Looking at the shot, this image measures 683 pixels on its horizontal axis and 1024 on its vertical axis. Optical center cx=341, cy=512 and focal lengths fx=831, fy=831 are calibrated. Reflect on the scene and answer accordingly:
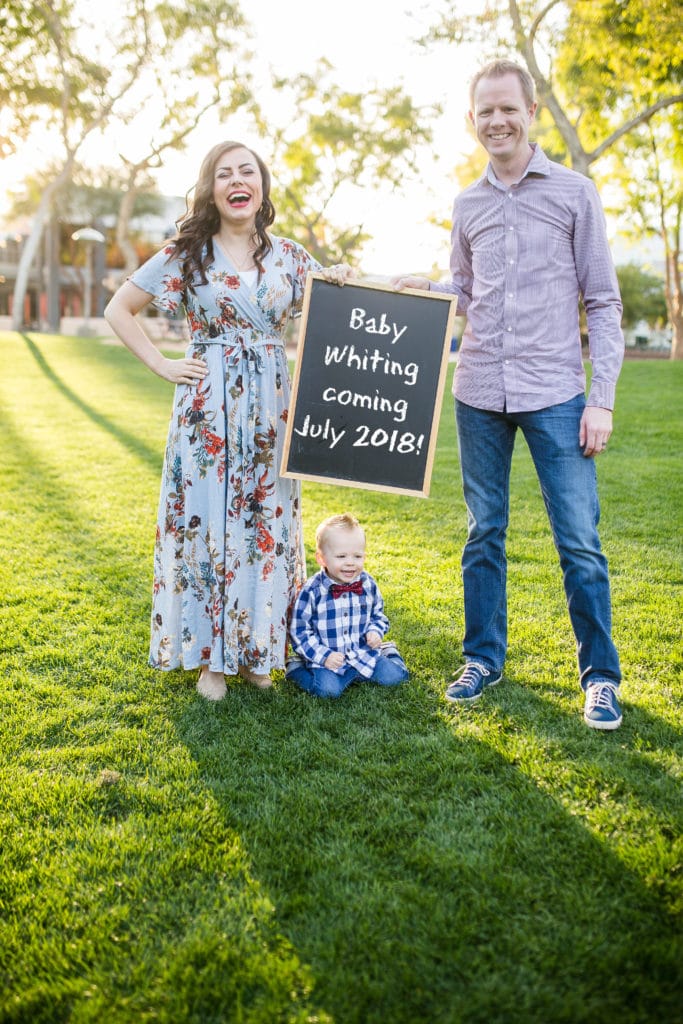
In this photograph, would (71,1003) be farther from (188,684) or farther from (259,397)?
(259,397)

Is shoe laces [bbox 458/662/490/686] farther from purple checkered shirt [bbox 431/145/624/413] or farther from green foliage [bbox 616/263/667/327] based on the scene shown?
green foliage [bbox 616/263/667/327]

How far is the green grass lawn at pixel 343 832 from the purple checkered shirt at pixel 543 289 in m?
1.34

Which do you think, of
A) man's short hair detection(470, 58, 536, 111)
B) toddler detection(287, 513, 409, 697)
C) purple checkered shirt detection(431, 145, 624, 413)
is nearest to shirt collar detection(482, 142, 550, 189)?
purple checkered shirt detection(431, 145, 624, 413)

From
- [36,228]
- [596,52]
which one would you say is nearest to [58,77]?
[36,228]

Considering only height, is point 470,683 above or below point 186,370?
below

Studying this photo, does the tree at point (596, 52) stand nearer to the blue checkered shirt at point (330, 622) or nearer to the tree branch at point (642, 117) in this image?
the tree branch at point (642, 117)

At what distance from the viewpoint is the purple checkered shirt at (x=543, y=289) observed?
10.4 ft

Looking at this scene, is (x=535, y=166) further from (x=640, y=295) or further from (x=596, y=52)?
(x=640, y=295)

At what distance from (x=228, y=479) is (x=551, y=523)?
1.36 meters

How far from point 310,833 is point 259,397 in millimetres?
1771

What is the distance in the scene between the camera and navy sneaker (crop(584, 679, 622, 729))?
3242 millimetres

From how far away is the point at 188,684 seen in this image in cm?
377

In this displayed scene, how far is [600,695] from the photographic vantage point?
3295 mm

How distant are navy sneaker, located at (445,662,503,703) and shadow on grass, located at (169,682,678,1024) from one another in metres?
0.16
